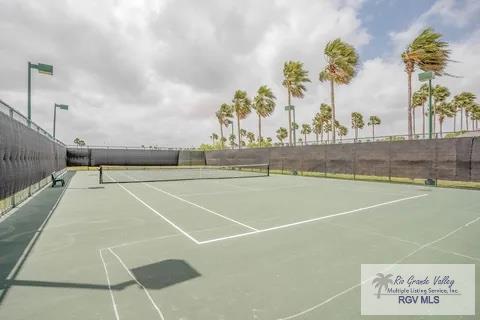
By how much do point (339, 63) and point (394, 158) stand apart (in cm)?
1324

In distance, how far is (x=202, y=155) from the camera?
46.6 metres

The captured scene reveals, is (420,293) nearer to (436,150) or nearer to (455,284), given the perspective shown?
(455,284)

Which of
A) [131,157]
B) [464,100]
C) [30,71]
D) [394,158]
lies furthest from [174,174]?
[464,100]

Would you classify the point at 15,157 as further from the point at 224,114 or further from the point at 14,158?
the point at 224,114

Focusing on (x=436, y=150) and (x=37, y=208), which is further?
(x=436, y=150)

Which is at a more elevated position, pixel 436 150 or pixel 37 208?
pixel 436 150

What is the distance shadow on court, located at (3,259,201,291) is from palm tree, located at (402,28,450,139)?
22203 millimetres

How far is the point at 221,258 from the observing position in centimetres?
441

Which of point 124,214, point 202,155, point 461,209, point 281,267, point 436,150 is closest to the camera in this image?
point 281,267

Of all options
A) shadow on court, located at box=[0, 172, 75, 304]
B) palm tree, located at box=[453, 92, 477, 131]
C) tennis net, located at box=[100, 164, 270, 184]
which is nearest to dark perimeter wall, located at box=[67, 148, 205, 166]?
tennis net, located at box=[100, 164, 270, 184]

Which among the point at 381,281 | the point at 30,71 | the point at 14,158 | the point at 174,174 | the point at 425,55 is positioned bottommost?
the point at 381,281

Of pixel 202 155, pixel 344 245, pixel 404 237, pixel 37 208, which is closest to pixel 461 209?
pixel 404 237

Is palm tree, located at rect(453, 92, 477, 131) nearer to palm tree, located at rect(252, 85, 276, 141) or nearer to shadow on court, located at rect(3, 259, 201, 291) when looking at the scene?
palm tree, located at rect(252, 85, 276, 141)

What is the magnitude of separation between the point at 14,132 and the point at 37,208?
2726mm
